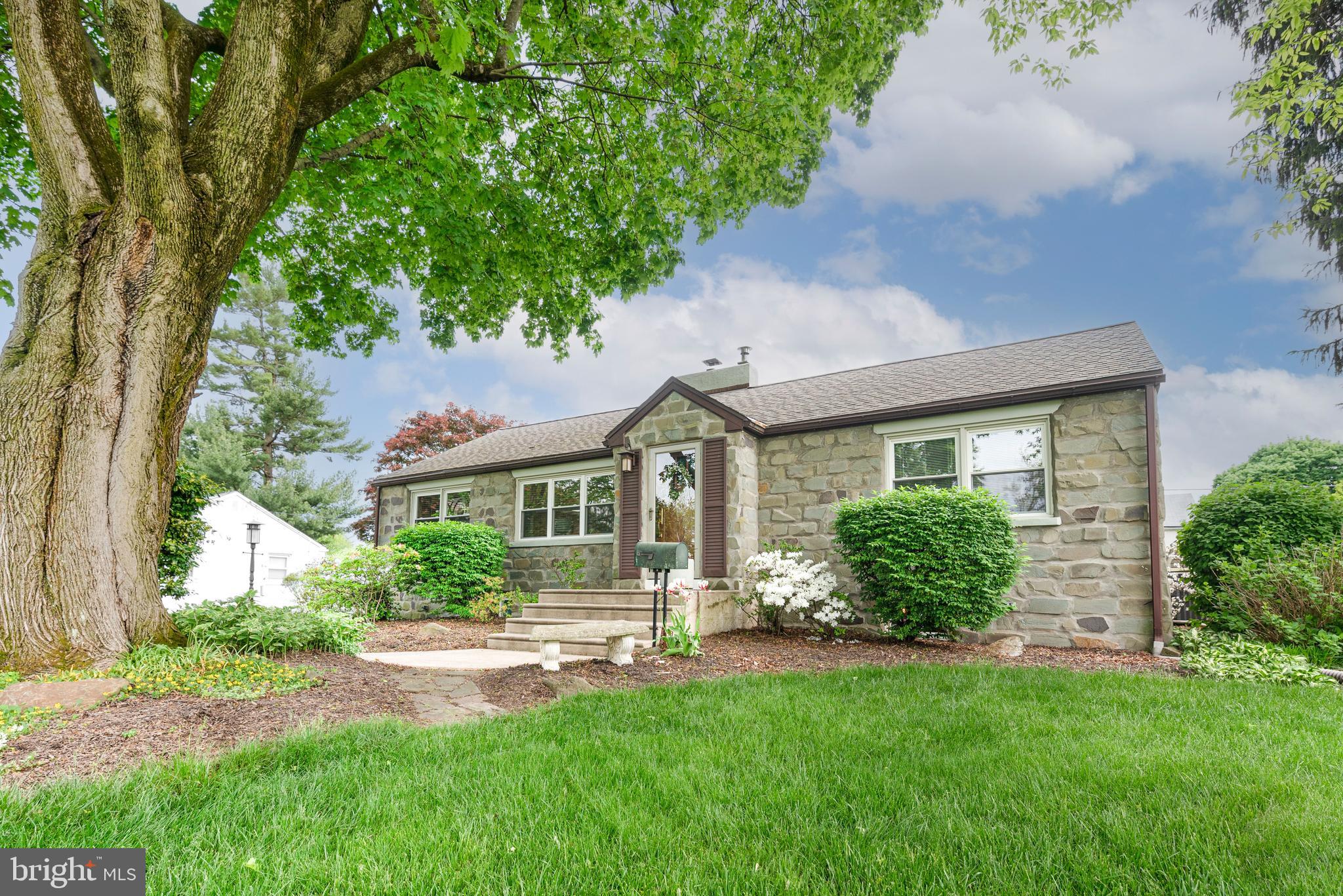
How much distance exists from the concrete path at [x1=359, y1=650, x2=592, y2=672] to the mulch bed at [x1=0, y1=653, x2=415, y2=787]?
5.80ft

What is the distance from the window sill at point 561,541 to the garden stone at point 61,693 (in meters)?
7.41

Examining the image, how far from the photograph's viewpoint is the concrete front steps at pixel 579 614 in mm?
7758

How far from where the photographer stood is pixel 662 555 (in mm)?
6988

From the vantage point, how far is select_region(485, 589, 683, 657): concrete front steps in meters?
7.76

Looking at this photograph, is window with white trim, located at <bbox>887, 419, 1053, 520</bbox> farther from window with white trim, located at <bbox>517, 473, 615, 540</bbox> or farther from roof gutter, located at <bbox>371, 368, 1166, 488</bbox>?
window with white trim, located at <bbox>517, 473, 615, 540</bbox>

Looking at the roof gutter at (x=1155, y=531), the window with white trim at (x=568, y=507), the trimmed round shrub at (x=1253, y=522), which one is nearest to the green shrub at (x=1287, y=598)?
the trimmed round shrub at (x=1253, y=522)

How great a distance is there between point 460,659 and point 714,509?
397 cm

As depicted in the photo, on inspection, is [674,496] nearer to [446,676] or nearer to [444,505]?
[444,505]

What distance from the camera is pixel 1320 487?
7.47 metres

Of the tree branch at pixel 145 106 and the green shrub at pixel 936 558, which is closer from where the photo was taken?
the tree branch at pixel 145 106

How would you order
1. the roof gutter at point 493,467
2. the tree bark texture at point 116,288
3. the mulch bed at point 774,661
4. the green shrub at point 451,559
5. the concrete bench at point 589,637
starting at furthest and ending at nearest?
the roof gutter at point 493,467
the green shrub at point 451,559
the concrete bench at point 589,637
the mulch bed at point 774,661
the tree bark texture at point 116,288

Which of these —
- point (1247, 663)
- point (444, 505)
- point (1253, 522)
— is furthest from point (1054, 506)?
point (444, 505)

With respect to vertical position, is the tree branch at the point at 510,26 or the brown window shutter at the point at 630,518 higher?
the tree branch at the point at 510,26

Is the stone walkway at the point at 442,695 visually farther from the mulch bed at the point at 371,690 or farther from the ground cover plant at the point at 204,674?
Result: the ground cover plant at the point at 204,674
